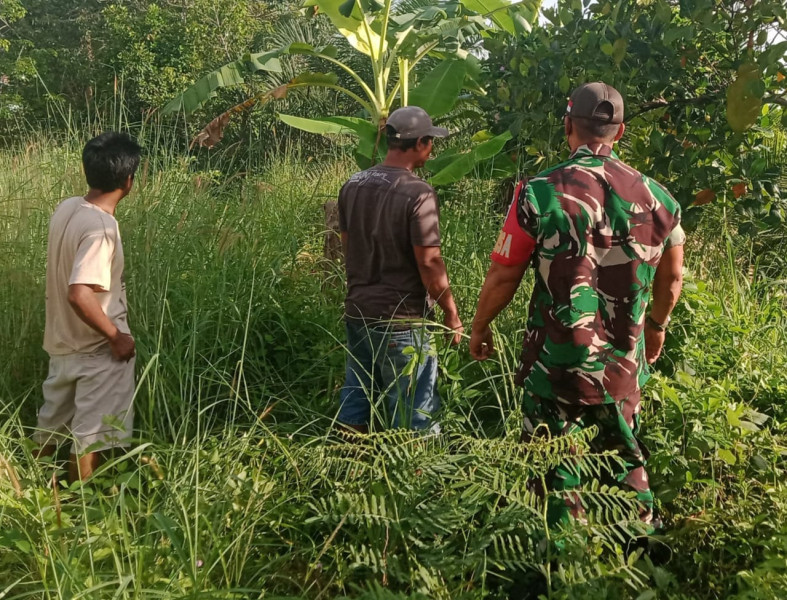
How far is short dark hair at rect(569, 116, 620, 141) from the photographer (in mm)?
2449

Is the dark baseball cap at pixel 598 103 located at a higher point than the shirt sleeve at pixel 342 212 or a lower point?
higher

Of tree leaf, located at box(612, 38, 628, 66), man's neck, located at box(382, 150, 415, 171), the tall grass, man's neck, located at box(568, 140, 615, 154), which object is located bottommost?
the tall grass

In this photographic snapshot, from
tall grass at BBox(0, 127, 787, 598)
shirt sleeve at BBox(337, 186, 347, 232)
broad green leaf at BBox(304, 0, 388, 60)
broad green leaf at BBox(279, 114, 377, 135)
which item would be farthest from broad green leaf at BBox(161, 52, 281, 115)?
shirt sleeve at BBox(337, 186, 347, 232)

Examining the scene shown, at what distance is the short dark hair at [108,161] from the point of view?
117 inches

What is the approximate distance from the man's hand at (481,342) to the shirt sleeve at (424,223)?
0.49m

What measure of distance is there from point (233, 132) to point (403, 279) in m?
11.6

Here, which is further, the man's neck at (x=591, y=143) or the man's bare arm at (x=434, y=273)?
the man's bare arm at (x=434, y=273)

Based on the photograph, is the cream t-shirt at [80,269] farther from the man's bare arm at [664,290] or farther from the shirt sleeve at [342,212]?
the man's bare arm at [664,290]

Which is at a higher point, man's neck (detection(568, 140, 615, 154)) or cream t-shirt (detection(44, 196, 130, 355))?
man's neck (detection(568, 140, 615, 154))

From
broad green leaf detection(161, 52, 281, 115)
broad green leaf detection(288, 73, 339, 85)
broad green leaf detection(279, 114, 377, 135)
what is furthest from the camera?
broad green leaf detection(161, 52, 281, 115)

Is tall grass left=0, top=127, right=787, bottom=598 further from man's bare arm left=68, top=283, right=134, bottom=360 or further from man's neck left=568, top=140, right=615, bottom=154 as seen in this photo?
man's neck left=568, top=140, right=615, bottom=154

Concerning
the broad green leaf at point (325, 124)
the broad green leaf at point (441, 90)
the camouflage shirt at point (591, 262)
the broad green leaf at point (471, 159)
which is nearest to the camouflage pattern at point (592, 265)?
the camouflage shirt at point (591, 262)

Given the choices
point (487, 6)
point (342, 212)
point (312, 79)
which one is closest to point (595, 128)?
point (342, 212)

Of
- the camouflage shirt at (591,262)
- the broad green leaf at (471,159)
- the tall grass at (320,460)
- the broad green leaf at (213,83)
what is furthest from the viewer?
the broad green leaf at (213,83)
